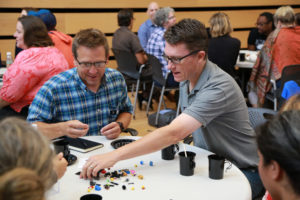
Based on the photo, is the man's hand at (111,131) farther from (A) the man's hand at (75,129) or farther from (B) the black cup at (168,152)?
(B) the black cup at (168,152)

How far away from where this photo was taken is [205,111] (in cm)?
176

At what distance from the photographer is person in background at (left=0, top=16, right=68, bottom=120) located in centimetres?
271

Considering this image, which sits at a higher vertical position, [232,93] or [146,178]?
[232,93]

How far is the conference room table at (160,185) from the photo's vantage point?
1.37m

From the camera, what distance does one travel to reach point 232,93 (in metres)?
1.84

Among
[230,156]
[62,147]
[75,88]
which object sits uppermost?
[75,88]

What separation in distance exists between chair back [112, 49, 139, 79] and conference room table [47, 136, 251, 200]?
3218 mm

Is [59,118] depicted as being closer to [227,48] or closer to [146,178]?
[146,178]

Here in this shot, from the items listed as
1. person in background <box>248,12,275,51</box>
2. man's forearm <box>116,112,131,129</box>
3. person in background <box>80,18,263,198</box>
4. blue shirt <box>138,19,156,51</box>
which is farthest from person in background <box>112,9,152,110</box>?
person in background <box>80,18,263,198</box>

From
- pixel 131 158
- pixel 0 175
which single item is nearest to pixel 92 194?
pixel 131 158

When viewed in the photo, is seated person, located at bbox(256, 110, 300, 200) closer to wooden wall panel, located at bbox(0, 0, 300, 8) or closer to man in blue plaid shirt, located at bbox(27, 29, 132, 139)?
man in blue plaid shirt, located at bbox(27, 29, 132, 139)

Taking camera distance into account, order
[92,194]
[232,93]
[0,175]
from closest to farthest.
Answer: [0,175]
[92,194]
[232,93]

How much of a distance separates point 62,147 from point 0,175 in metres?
0.97

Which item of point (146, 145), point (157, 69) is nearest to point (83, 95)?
point (146, 145)
